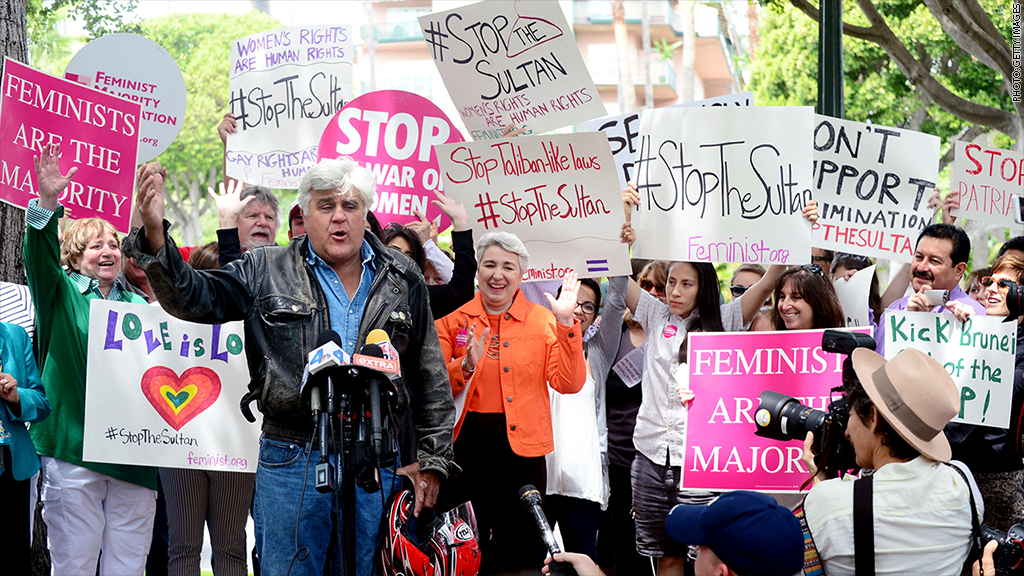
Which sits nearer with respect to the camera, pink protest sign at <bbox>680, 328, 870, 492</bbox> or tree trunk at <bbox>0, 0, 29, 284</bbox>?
pink protest sign at <bbox>680, 328, 870, 492</bbox>

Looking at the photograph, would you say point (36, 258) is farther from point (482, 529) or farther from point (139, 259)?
point (482, 529)

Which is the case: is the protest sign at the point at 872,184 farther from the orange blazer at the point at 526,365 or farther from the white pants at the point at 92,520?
the white pants at the point at 92,520

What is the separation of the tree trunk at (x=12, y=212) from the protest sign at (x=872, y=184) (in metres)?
4.66

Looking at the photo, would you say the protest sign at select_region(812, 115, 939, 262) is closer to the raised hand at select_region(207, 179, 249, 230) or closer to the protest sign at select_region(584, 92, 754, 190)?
the protest sign at select_region(584, 92, 754, 190)

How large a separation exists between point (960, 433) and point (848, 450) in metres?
1.75

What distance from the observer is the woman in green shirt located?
185 inches

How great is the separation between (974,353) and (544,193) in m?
2.40

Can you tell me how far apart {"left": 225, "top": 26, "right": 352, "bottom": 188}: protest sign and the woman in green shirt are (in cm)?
162

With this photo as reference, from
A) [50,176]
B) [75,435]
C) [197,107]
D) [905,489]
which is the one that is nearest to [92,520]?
[75,435]

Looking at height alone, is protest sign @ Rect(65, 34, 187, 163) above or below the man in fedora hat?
above

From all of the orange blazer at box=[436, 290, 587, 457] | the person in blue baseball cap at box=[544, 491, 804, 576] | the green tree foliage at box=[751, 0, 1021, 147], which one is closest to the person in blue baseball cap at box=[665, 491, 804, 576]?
the person in blue baseball cap at box=[544, 491, 804, 576]

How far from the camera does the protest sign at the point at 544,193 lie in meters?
5.61

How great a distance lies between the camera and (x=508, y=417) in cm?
489

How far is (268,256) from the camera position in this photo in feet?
12.2
